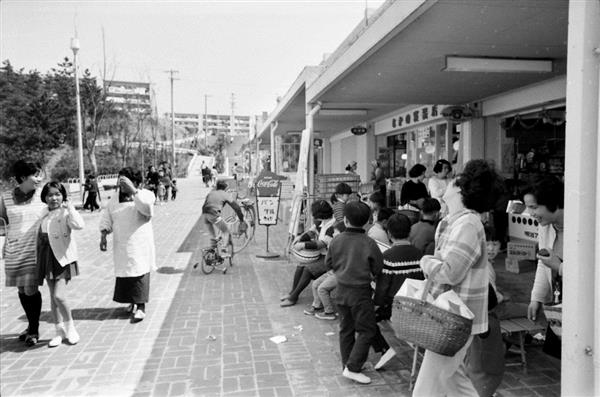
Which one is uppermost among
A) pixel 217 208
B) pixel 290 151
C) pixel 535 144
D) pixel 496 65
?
pixel 496 65

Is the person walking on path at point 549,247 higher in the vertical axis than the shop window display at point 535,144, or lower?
lower

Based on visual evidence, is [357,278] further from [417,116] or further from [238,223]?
[417,116]

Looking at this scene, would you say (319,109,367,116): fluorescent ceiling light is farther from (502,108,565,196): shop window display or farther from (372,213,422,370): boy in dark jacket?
(372,213,422,370): boy in dark jacket

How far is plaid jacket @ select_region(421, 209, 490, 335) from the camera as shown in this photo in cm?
250

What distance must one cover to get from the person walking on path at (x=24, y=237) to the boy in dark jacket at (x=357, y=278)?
292cm

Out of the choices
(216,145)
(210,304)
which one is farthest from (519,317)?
(216,145)

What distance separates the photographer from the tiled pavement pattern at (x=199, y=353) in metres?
3.69

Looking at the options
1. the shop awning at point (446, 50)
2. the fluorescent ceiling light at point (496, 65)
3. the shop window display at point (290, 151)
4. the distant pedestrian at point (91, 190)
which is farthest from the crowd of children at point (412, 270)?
the shop window display at point (290, 151)

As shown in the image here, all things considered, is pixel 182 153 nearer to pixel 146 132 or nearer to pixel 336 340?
pixel 146 132

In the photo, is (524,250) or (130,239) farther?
(524,250)

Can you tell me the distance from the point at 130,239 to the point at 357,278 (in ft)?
9.33

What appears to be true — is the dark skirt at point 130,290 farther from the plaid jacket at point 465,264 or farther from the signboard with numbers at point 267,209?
the plaid jacket at point 465,264

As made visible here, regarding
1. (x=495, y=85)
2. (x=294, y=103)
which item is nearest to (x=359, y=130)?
(x=294, y=103)

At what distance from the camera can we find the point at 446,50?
18.8 feet
